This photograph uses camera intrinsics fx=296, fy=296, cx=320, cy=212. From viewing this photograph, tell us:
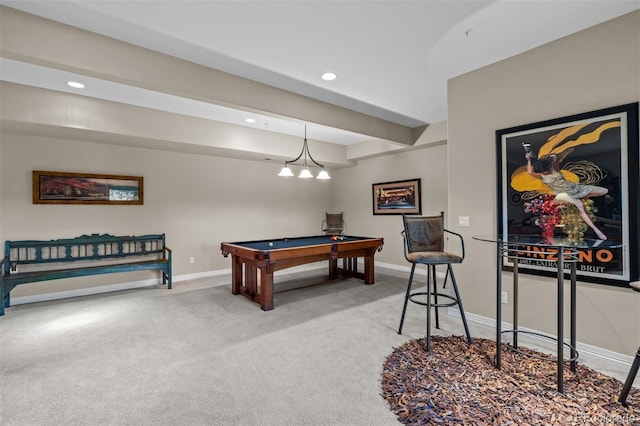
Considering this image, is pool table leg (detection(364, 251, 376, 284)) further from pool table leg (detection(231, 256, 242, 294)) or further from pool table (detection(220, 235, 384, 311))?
pool table leg (detection(231, 256, 242, 294))

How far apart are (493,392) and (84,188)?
5739mm

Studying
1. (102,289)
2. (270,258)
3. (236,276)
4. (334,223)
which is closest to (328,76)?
(270,258)

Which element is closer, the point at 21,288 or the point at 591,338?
the point at 591,338

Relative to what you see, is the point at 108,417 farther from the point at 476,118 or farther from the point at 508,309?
the point at 476,118

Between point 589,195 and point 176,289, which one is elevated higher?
point 589,195

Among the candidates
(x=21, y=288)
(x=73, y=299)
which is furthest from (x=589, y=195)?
(x=21, y=288)

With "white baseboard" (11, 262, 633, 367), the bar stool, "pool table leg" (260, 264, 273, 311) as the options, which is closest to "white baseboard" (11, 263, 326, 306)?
"white baseboard" (11, 262, 633, 367)

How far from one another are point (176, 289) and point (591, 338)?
5.25m

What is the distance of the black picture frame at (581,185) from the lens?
93.4 inches

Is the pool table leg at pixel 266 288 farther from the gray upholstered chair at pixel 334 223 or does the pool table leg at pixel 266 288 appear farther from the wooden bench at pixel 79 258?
the gray upholstered chair at pixel 334 223

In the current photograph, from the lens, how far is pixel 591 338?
8.43 feet

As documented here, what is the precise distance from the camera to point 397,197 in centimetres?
632

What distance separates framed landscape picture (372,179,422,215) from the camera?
5973mm

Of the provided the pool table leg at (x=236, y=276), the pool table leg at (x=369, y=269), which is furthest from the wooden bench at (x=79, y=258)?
the pool table leg at (x=369, y=269)
